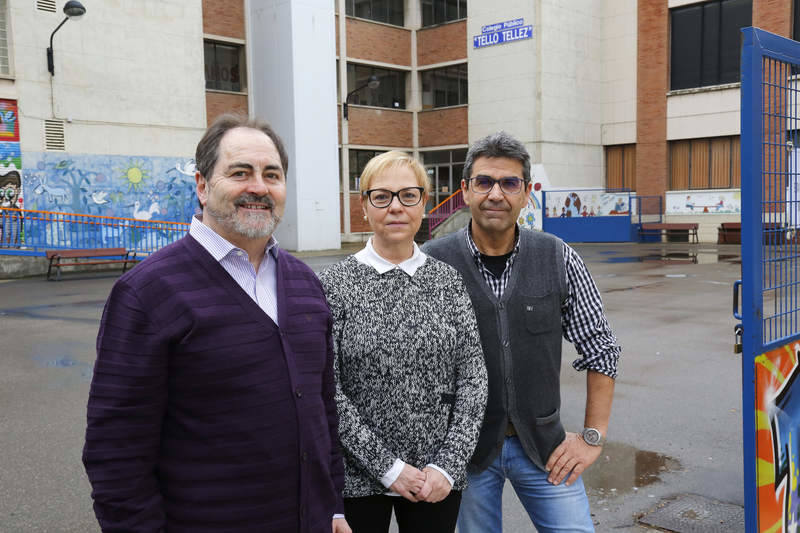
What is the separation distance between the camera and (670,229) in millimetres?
28000

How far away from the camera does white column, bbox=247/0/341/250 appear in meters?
24.4

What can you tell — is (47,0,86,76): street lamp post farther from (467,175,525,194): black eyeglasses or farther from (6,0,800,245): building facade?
(467,175,525,194): black eyeglasses

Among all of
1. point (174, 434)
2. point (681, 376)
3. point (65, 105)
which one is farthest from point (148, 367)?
point (65, 105)

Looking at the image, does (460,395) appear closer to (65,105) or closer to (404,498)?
(404,498)

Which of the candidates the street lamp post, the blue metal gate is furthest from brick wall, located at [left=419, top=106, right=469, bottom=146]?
the blue metal gate

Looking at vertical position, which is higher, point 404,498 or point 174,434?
point 174,434

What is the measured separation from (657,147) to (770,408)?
28510mm

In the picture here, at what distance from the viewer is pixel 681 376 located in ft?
22.9

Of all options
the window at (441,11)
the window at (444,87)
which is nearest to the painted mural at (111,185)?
the window at (444,87)

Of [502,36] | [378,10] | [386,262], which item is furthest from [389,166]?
[378,10]

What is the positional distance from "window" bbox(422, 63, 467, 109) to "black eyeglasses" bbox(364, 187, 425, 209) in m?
30.5

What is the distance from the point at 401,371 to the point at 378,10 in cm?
3184

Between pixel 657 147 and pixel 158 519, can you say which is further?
pixel 657 147

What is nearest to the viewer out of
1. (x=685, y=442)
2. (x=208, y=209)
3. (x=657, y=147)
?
(x=208, y=209)
